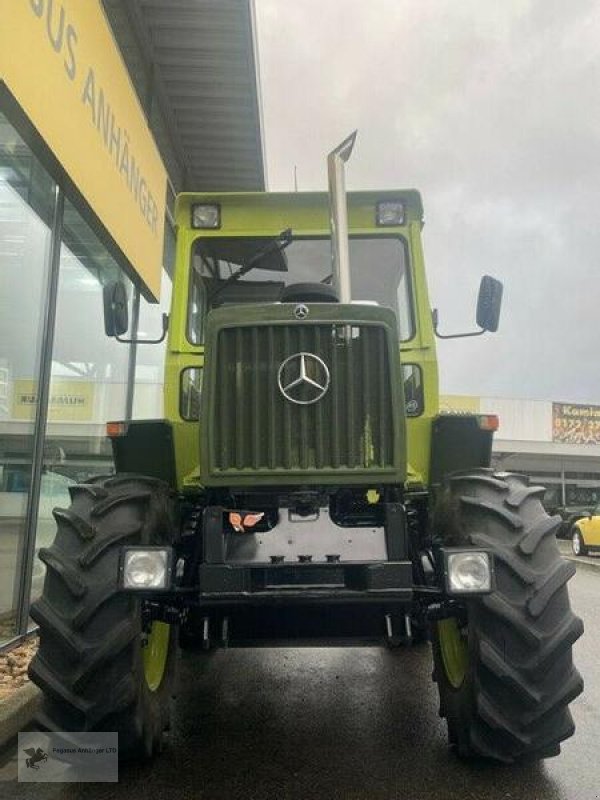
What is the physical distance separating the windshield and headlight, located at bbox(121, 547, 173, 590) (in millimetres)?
1771

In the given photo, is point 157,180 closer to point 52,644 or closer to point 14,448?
point 14,448

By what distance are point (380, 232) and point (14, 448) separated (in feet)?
10.3

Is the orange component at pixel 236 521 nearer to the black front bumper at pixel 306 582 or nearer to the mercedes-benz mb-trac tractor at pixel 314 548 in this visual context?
the mercedes-benz mb-trac tractor at pixel 314 548

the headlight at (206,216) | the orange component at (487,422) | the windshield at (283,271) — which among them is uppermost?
the headlight at (206,216)

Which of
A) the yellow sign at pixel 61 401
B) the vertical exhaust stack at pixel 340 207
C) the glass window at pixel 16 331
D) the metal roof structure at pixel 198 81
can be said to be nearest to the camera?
the vertical exhaust stack at pixel 340 207

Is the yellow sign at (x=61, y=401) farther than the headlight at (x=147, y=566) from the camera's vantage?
Yes

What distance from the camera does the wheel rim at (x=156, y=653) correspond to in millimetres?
3668

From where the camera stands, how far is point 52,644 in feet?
9.76

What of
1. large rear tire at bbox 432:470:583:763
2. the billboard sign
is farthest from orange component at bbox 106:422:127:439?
the billboard sign

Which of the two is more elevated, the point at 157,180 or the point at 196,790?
the point at 157,180

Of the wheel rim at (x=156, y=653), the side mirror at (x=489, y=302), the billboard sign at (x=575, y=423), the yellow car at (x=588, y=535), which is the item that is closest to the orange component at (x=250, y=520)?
the wheel rim at (x=156, y=653)

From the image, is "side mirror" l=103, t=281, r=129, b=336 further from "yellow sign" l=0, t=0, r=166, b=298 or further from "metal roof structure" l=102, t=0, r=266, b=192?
"metal roof structure" l=102, t=0, r=266, b=192

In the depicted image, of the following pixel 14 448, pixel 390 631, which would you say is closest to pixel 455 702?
pixel 390 631

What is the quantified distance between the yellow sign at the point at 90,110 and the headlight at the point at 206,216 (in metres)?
1.24
